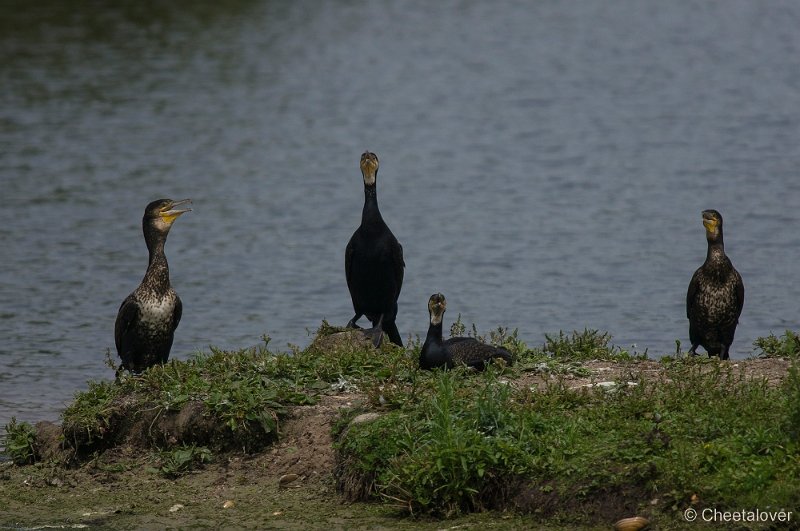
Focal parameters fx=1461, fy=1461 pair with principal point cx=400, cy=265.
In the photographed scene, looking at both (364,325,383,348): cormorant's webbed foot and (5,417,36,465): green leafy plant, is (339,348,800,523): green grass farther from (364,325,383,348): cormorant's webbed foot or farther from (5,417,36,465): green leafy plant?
(5,417,36,465): green leafy plant

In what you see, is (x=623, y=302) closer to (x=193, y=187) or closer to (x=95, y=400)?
(x=95, y=400)

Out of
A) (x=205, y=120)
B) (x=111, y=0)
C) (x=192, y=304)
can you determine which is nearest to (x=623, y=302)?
(x=192, y=304)

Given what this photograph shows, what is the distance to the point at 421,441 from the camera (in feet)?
25.8

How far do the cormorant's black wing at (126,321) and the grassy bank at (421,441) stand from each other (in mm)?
789

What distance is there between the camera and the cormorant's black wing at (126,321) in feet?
33.2

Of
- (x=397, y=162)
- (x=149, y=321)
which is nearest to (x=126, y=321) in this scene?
(x=149, y=321)

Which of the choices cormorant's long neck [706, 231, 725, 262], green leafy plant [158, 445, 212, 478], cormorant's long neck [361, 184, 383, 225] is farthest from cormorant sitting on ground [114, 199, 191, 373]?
cormorant's long neck [706, 231, 725, 262]

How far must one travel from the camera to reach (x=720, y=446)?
24.1ft

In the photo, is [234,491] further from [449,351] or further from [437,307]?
[437,307]

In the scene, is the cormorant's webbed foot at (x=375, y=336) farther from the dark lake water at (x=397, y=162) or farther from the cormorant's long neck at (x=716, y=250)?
the dark lake water at (x=397, y=162)

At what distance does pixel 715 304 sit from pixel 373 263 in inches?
103

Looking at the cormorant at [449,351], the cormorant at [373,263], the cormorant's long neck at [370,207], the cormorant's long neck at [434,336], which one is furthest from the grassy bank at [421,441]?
the cormorant's long neck at [370,207]

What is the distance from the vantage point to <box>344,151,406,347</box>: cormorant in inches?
447

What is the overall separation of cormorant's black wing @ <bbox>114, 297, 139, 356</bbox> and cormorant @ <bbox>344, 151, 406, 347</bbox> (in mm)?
1920
